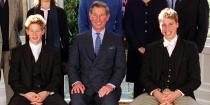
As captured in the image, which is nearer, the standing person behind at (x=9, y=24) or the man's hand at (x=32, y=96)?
the man's hand at (x=32, y=96)

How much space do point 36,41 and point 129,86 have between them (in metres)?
1.72

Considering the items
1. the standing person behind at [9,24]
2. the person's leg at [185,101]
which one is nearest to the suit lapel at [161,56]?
the person's leg at [185,101]

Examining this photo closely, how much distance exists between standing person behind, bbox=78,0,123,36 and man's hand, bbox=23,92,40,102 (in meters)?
0.76

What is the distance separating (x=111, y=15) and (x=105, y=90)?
0.73 m

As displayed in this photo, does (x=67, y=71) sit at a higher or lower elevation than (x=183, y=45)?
lower

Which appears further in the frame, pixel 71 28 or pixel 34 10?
pixel 71 28

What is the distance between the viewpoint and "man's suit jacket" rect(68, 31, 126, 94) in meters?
3.26

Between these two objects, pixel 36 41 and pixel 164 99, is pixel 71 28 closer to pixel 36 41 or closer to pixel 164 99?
pixel 36 41

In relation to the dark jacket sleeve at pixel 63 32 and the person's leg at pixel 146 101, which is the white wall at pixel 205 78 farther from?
the dark jacket sleeve at pixel 63 32

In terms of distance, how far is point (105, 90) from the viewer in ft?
10.4

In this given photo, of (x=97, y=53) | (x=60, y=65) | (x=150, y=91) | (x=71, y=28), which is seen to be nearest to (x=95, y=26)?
(x=97, y=53)

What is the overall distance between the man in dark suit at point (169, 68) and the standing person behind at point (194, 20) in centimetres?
33

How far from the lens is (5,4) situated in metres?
3.44

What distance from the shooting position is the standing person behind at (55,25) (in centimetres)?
353
